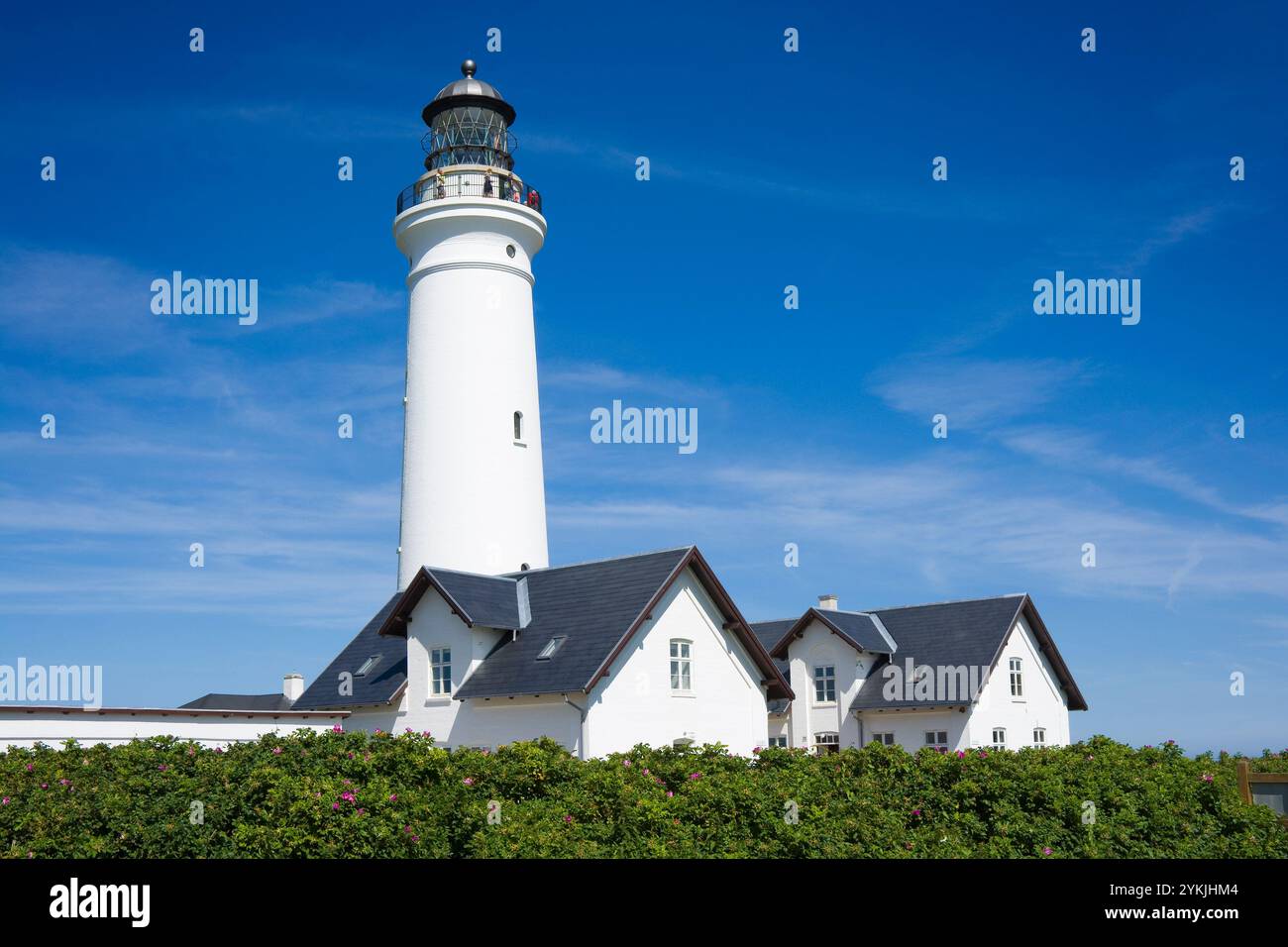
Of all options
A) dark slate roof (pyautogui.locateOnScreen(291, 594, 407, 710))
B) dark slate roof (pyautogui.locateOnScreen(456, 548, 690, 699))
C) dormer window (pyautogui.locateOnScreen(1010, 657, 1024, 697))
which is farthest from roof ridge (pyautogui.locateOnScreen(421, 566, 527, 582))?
dormer window (pyautogui.locateOnScreen(1010, 657, 1024, 697))

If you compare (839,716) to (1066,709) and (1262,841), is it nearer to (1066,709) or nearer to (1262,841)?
(1066,709)

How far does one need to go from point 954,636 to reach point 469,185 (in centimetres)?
2074

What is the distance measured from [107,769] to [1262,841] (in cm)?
1681

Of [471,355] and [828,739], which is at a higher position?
[471,355]

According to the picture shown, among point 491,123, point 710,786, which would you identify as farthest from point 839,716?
point 710,786

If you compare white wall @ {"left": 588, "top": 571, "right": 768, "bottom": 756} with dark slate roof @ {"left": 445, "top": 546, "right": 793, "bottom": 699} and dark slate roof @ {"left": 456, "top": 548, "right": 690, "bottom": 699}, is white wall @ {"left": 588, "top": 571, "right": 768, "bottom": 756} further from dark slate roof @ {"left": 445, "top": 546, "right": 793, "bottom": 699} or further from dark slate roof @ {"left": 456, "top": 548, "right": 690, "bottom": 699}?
dark slate roof @ {"left": 456, "top": 548, "right": 690, "bottom": 699}

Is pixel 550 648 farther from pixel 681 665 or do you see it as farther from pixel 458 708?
pixel 681 665

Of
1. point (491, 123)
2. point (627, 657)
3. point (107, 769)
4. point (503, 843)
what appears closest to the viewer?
point (503, 843)

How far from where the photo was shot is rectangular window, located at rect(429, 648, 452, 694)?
96.9 feet

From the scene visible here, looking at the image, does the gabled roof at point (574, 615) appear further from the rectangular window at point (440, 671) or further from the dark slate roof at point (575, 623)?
the rectangular window at point (440, 671)

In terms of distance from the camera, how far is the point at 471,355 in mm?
34719

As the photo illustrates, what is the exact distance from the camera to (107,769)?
1748 cm

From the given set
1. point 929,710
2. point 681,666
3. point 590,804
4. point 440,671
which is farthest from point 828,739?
point 590,804
